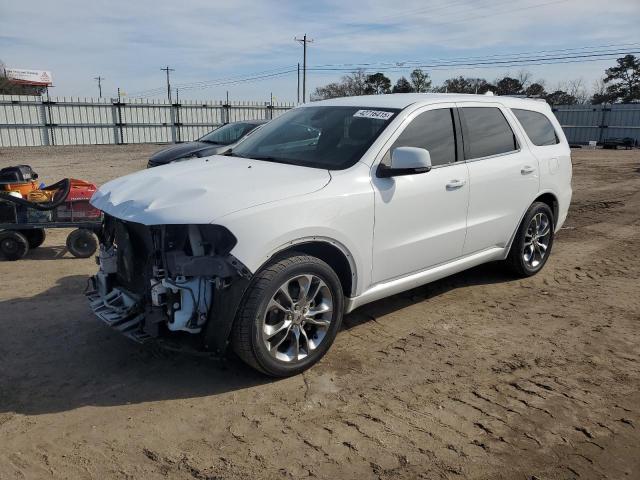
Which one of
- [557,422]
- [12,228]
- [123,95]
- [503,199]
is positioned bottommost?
[557,422]

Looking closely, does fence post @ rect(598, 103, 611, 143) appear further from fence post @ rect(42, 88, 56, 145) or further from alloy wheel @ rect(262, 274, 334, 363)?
alloy wheel @ rect(262, 274, 334, 363)

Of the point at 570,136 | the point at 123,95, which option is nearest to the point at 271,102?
the point at 123,95

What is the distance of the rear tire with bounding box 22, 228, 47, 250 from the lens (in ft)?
22.4

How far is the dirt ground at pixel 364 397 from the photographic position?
2.87 meters

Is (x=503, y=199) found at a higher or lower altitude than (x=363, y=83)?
lower

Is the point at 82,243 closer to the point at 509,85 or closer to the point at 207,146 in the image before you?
the point at 207,146

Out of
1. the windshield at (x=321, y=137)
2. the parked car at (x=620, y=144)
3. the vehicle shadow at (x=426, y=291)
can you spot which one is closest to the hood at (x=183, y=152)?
the windshield at (x=321, y=137)

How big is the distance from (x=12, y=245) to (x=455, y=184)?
5.21 meters

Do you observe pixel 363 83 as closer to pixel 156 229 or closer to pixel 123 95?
pixel 123 95

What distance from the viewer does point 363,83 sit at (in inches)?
2263

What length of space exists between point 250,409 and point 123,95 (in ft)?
92.7

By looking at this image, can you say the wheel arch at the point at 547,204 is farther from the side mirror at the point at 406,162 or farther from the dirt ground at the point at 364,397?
the side mirror at the point at 406,162

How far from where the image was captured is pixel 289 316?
363 centimetres

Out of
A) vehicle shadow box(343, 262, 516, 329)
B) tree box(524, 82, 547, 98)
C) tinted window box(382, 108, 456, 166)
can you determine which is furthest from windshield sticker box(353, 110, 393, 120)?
tree box(524, 82, 547, 98)
